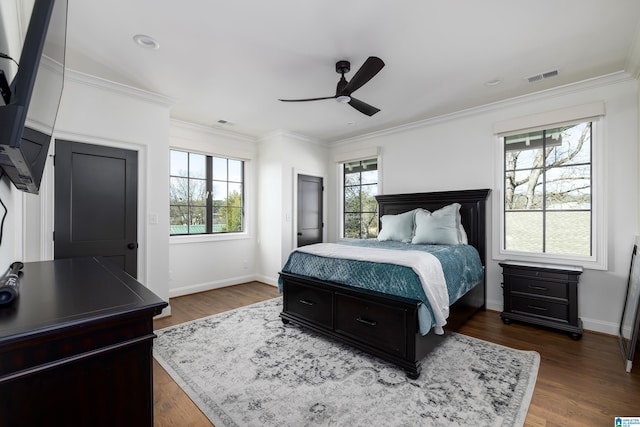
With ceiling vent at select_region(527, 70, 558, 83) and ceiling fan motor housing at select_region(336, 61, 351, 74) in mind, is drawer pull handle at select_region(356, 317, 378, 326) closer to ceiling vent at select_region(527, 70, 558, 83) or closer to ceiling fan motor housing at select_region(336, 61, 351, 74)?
ceiling fan motor housing at select_region(336, 61, 351, 74)

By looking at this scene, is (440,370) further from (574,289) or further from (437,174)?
(437,174)

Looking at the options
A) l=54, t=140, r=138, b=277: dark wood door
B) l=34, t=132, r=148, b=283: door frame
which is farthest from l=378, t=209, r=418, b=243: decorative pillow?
l=54, t=140, r=138, b=277: dark wood door

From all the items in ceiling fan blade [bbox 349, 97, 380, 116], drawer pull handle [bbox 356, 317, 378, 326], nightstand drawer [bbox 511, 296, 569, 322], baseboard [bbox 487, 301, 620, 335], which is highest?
ceiling fan blade [bbox 349, 97, 380, 116]

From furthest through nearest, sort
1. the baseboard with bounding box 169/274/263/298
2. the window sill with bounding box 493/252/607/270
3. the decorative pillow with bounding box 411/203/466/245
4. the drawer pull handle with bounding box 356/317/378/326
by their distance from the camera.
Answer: the baseboard with bounding box 169/274/263/298 < the decorative pillow with bounding box 411/203/466/245 < the window sill with bounding box 493/252/607/270 < the drawer pull handle with bounding box 356/317/378/326

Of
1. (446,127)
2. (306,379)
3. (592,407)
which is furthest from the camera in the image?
(446,127)

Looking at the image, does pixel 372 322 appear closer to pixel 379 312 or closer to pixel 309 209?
pixel 379 312

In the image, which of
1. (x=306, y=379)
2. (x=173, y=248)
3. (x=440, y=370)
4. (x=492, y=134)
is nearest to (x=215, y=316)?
(x=173, y=248)

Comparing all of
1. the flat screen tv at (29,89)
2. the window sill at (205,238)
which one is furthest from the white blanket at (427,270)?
the window sill at (205,238)

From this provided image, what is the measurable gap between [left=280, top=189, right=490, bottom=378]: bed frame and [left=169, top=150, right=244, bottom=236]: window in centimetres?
214

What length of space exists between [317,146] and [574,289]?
422 centimetres

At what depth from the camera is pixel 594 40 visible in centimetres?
236

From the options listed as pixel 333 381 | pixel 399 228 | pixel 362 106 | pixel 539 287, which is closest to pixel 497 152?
pixel 399 228

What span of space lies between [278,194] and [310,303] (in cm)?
242

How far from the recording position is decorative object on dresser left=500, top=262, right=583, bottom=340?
2914 mm
